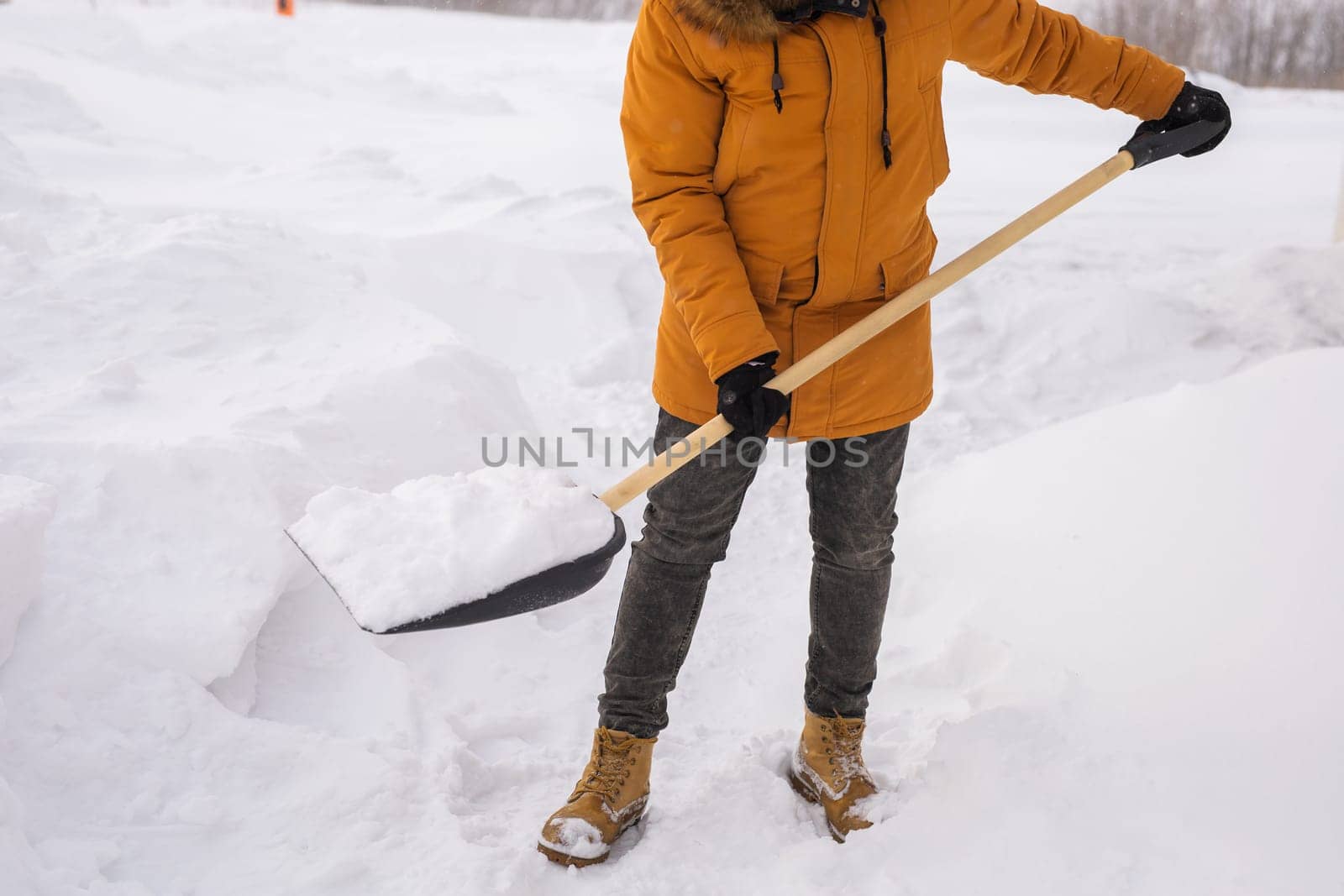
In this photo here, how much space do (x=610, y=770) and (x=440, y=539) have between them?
1.62 ft

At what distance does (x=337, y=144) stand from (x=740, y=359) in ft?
18.3

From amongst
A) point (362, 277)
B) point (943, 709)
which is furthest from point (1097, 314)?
point (362, 277)

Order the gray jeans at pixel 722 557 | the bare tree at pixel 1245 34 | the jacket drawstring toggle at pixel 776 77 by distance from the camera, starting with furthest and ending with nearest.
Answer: the bare tree at pixel 1245 34
the gray jeans at pixel 722 557
the jacket drawstring toggle at pixel 776 77

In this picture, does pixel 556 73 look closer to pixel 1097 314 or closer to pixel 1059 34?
pixel 1097 314

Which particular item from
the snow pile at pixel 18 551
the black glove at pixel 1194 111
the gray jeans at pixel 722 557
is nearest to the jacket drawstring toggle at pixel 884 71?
the gray jeans at pixel 722 557

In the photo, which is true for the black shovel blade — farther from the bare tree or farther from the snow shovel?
the bare tree

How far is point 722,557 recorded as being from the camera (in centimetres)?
173

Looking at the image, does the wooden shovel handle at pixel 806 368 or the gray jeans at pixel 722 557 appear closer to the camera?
the wooden shovel handle at pixel 806 368

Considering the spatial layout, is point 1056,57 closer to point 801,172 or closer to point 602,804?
point 801,172

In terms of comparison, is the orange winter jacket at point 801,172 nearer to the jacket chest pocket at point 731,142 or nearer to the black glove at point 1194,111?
the jacket chest pocket at point 731,142

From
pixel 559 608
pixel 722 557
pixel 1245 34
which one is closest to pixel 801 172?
pixel 722 557

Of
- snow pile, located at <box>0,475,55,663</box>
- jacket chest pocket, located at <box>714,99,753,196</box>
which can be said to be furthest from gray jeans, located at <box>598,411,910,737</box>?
snow pile, located at <box>0,475,55,663</box>

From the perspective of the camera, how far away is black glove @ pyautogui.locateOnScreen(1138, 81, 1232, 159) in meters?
1.78

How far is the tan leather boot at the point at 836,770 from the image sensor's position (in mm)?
1771
